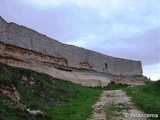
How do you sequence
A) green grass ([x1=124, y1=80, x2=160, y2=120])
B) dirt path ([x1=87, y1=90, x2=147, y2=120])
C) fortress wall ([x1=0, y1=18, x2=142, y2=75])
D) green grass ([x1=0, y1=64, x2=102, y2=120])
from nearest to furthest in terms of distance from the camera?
green grass ([x1=0, y1=64, x2=102, y2=120]) < dirt path ([x1=87, y1=90, x2=147, y2=120]) < green grass ([x1=124, y1=80, x2=160, y2=120]) < fortress wall ([x1=0, y1=18, x2=142, y2=75])

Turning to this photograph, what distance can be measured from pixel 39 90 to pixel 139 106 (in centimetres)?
475

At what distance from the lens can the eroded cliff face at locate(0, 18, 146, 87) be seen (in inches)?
701

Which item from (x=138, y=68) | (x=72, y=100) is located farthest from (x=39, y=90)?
(x=138, y=68)

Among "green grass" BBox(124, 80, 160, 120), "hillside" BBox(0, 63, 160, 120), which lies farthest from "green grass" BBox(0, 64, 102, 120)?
"green grass" BBox(124, 80, 160, 120)

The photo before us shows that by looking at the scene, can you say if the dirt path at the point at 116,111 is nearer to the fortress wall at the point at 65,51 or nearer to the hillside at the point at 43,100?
the hillside at the point at 43,100

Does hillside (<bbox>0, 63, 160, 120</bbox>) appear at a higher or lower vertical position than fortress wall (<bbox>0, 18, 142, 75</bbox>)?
lower

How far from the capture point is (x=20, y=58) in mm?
17547

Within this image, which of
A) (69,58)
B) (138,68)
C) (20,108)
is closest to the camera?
(20,108)

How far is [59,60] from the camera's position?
73.6 feet

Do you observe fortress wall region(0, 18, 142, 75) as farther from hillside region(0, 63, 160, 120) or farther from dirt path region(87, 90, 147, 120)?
dirt path region(87, 90, 147, 120)

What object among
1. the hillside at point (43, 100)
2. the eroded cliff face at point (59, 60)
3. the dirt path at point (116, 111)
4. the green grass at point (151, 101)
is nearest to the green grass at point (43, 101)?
the hillside at point (43, 100)

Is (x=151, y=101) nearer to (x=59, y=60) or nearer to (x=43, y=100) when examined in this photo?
(x=43, y=100)

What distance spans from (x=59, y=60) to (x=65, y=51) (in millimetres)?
1395

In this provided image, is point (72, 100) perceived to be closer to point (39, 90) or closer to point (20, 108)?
point (39, 90)
